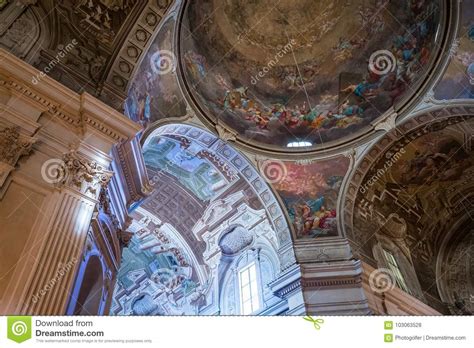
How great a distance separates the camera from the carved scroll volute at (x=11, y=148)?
607cm

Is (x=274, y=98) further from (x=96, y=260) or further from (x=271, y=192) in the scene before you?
(x=96, y=260)

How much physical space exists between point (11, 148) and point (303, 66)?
991 cm

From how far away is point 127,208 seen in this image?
9703 mm

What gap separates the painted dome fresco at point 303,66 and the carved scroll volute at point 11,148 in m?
6.18

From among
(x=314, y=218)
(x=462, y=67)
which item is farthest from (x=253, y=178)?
(x=462, y=67)

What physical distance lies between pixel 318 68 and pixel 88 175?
9145 millimetres

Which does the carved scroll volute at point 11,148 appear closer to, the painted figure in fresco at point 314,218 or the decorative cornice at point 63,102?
the decorative cornice at point 63,102

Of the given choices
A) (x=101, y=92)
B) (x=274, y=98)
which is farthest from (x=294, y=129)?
(x=101, y=92)

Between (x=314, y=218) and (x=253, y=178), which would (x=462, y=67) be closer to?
(x=314, y=218)
